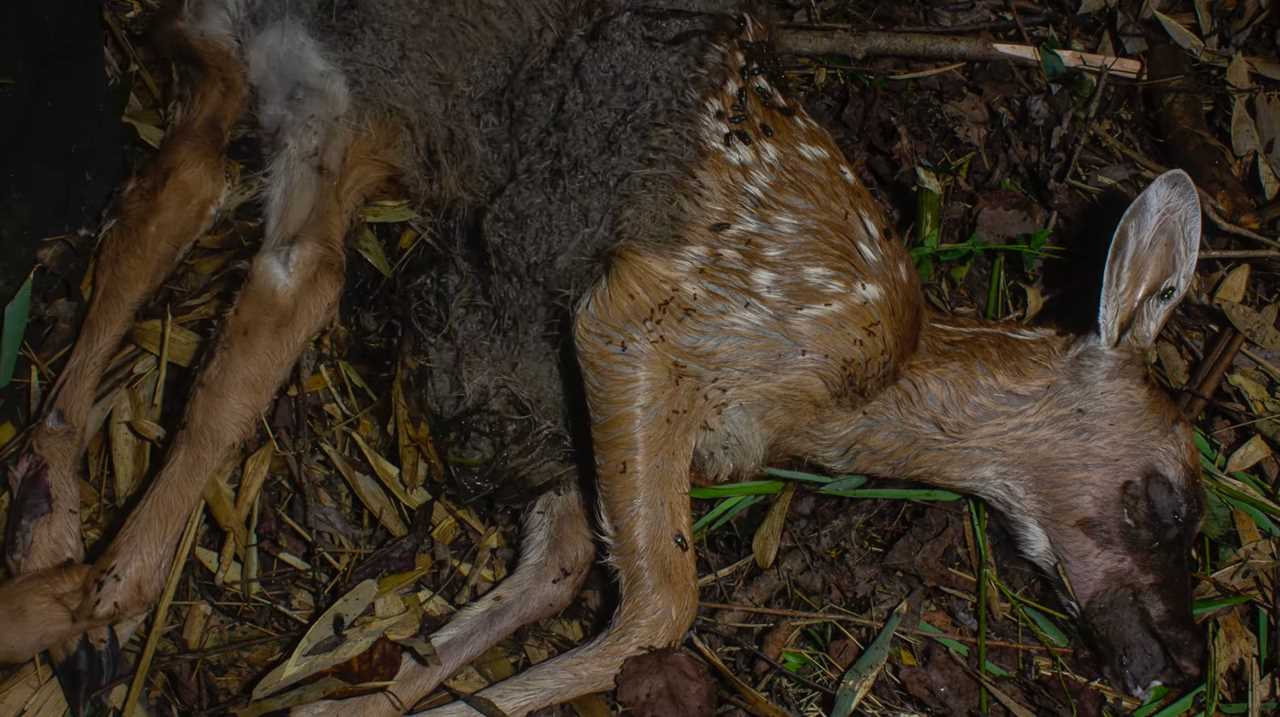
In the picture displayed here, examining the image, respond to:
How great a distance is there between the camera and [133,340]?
12.4 ft

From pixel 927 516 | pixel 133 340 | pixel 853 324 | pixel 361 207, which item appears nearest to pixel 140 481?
pixel 133 340

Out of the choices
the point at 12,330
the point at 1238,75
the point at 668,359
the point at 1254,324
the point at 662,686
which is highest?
the point at 1238,75

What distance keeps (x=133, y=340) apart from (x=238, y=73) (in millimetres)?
988

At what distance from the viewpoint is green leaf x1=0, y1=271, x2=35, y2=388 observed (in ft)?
11.3

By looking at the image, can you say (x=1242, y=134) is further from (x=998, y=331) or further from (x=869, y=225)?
(x=869, y=225)

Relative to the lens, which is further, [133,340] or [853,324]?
[133,340]

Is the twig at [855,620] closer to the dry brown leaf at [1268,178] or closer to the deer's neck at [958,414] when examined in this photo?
the deer's neck at [958,414]

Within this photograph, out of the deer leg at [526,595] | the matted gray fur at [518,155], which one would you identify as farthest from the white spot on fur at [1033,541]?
the matted gray fur at [518,155]

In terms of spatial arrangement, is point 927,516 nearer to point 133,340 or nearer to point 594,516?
point 594,516

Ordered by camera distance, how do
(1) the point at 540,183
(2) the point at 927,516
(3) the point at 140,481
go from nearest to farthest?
(1) the point at 540,183
(3) the point at 140,481
(2) the point at 927,516

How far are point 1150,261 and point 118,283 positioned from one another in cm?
340

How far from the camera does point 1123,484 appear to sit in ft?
12.2

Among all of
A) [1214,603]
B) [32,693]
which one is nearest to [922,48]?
[1214,603]

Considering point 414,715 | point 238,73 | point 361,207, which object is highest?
point 238,73
